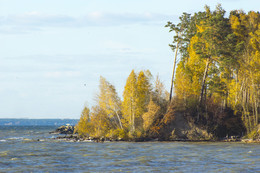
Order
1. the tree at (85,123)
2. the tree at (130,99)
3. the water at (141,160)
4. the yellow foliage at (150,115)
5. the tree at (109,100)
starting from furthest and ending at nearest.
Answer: the tree at (85,123) < the tree at (109,100) < the tree at (130,99) < the yellow foliage at (150,115) < the water at (141,160)

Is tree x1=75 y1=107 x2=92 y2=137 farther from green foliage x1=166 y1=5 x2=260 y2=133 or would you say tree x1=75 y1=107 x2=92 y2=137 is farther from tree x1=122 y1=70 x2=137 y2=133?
green foliage x1=166 y1=5 x2=260 y2=133

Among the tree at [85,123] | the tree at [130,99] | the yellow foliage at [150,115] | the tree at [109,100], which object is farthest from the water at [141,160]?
the tree at [85,123]

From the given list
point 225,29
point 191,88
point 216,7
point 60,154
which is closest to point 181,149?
point 60,154

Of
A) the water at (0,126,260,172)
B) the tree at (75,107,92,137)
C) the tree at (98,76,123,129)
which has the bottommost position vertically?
the water at (0,126,260,172)

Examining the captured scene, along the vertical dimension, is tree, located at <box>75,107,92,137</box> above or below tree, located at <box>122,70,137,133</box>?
below

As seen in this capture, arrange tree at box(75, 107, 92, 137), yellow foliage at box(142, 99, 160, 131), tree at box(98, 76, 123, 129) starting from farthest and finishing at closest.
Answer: tree at box(75, 107, 92, 137) < tree at box(98, 76, 123, 129) < yellow foliage at box(142, 99, 160, 131)

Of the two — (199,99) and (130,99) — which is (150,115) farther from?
(199,99)

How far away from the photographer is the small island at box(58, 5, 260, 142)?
210ft

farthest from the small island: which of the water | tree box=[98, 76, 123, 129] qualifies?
the water

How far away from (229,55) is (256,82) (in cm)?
785

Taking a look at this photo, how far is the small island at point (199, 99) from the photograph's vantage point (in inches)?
2518

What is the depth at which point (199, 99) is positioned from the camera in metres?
70.2

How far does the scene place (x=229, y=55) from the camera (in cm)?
6744

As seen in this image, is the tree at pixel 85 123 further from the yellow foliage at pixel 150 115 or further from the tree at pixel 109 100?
the yellow foliage at pixel 150 115
